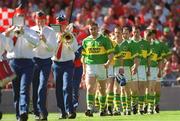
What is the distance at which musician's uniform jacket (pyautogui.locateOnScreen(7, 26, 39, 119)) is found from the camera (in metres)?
19.1

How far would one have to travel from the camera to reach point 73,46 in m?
21.9

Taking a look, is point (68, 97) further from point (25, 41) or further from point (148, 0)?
point (148, 0)

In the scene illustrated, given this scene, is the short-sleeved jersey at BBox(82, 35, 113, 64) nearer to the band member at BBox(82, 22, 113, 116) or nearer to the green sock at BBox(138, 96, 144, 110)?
the band member at BBox(82, 22, 113, 116)

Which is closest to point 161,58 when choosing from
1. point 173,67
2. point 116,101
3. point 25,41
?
point 116,101

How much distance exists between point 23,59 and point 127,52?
606cm

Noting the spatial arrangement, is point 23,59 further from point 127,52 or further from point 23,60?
point 127,52

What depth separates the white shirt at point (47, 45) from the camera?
20.3 m

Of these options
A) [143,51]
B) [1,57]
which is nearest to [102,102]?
[143,51]

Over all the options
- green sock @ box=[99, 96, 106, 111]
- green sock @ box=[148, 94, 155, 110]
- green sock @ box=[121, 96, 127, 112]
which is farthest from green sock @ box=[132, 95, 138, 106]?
green sock @ box=[99, 96, 106, 111]

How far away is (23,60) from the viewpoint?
1930 cm

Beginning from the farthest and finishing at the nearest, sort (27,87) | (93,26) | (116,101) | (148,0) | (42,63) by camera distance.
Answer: (148,0)
(116,101)
(93,26)
(42,63)
(27,87)

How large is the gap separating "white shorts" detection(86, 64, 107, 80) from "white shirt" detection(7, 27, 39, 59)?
→ 395 cm

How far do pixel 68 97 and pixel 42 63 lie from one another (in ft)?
5.17

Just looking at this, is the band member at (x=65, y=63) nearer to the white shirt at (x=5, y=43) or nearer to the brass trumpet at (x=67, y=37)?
the brass trumpet at (x=67, y=37)
